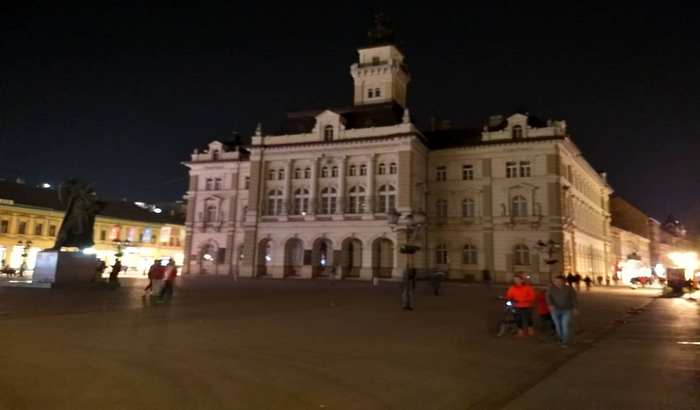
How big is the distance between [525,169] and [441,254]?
1244 cm

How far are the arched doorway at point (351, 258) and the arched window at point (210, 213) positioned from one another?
18.8 m

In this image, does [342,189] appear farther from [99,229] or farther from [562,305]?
[562,305]

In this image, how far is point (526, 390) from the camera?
7547 mm

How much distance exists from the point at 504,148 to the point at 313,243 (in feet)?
73.7

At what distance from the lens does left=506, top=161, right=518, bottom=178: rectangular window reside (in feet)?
173

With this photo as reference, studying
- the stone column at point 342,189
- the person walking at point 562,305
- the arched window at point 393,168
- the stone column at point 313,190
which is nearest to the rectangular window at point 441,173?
the arched window at point 393,168

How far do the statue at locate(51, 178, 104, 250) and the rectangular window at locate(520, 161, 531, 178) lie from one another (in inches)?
1593

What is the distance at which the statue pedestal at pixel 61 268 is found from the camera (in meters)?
24.7

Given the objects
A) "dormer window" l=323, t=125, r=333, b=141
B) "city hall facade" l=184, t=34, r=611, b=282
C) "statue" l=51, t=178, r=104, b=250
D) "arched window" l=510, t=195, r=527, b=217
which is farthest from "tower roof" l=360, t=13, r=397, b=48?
"statue" l=51, t=178, r=104, b=250

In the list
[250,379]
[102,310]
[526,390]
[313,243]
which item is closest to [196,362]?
[250,379]

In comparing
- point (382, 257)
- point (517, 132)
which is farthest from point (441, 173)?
point (382, 257)

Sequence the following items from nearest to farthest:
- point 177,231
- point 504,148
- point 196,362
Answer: point 196,362
point 504,148
point 177,231

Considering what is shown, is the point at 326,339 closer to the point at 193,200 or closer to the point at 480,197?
the point at 480,197

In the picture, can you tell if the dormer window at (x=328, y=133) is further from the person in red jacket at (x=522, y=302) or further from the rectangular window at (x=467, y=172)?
the person in red jacket at (x=522, y=302)
